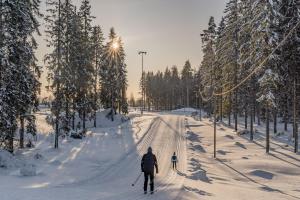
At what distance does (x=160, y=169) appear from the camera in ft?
95.3

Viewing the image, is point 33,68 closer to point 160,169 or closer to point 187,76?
point 160,169

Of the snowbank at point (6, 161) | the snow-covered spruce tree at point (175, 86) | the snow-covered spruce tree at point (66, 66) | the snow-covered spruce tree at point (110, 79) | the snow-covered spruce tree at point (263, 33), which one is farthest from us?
the snow-covered spruce tree at point (175, 86)

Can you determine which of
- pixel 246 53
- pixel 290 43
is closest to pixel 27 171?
pixel 290 43

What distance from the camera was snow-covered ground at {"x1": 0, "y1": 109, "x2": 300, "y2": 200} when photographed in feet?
55.4

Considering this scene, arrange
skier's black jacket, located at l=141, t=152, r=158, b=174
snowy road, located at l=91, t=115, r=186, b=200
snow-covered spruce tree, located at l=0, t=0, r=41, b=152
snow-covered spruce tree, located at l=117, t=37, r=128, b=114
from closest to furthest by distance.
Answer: snowy road, located at l=91, t=115, r=186, b=200 < skier's black jacket, located at l=141, t=152, r=158, b=174 < snow-covered spruce tree, located at l=0, t=0, r=41, b=152 < snow-covered spruce tree, located at l=117, t=37, r=128, b=114

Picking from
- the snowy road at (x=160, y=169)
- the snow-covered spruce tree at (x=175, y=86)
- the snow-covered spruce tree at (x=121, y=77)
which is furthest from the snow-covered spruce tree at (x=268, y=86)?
the snow-covered spruce tree at (x=175, y=86)

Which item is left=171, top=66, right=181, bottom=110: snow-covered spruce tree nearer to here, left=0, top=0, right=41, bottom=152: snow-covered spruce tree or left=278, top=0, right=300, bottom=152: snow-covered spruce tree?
left=278, top=0, right=300, bottom=152: snow-covered spruce tree

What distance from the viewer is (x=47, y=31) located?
115ft

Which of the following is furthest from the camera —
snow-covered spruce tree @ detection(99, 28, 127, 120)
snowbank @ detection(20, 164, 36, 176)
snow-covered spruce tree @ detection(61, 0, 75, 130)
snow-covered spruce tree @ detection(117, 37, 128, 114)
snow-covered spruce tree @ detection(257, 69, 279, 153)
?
snow-covered spruce tree @ detection(117, 37, 128, 114)

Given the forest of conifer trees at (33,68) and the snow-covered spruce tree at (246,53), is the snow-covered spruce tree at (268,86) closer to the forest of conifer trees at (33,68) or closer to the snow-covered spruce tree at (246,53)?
the snow-covered spruce tree at (246,53)

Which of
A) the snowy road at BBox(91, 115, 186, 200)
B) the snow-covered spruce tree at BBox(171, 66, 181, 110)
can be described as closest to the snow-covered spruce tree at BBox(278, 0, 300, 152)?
the snowy road at BBox(91, 115, 186, 200)

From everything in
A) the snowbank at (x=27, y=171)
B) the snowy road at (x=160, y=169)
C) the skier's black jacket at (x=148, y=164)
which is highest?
the skier's black jacket at (x=148, y=164)

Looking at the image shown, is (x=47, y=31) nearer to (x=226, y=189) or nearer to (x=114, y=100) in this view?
(x=226, y=189)

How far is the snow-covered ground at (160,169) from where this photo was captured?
16897 mm
